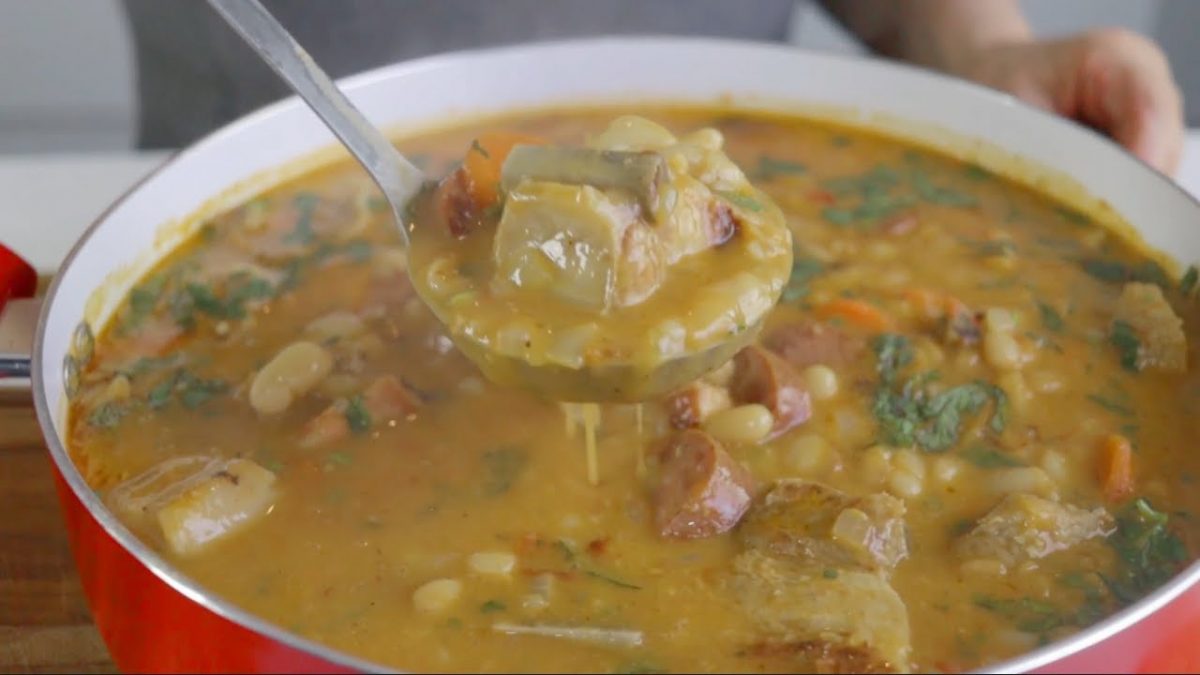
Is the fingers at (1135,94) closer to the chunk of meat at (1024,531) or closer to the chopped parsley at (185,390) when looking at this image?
the chunk of meat at (1024,531)

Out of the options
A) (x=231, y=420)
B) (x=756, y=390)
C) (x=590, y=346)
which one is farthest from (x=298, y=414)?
(x=756, y=390)

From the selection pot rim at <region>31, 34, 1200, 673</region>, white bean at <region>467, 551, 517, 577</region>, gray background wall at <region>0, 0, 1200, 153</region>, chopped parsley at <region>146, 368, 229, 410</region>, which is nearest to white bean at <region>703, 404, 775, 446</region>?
white bean at <region>467, 551, 517, 577</region>

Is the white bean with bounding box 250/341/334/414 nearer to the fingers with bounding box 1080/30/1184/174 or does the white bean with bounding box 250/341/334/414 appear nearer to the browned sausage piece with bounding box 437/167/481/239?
the browned sausage piece with bounding box 437/167/481/239

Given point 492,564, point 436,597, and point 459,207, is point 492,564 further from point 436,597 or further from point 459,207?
point 459,207

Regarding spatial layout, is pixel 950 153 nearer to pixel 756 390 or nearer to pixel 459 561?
pixel 756 390

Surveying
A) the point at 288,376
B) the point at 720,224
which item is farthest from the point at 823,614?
the point at 288,376

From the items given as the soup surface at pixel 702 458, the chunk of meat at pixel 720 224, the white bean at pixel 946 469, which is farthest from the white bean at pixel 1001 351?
the chunk of meat at pixel 720 224

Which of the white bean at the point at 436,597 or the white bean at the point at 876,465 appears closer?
the white bean at the point at 436,597
